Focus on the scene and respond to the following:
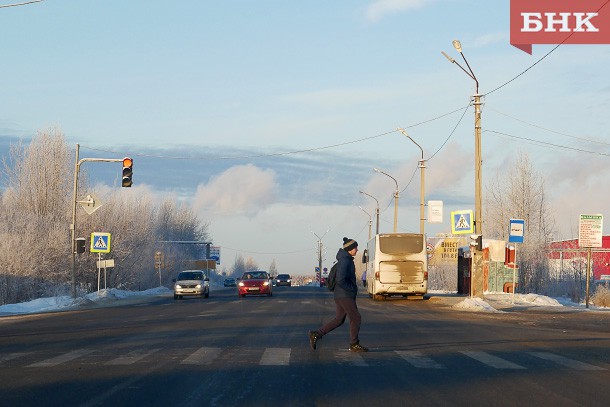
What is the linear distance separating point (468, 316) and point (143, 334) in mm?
13295

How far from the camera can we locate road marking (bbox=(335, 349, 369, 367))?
14219 mm

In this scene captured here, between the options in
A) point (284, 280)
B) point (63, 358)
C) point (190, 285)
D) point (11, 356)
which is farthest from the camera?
point (284, 280)

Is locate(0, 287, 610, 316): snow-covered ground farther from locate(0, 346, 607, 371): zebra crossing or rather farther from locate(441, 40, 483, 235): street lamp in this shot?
locate(0, 346, 607, 371): zebra crossing

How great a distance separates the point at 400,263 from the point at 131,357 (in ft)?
92.4

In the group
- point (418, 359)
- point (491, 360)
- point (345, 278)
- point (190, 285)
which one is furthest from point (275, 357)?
point (190, 285)

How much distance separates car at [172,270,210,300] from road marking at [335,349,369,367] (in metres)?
36.8

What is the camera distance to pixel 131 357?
49.8 feet

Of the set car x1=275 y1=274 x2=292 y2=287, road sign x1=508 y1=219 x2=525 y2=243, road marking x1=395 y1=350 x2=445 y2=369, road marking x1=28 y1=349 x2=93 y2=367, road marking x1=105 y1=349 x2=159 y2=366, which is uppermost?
road sign x1=508 y1=219 x2=525 y2=243

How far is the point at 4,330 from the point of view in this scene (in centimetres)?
2403

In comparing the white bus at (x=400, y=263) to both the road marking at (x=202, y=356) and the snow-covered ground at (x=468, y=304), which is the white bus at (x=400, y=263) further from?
the road marking at (x=202, y=356)

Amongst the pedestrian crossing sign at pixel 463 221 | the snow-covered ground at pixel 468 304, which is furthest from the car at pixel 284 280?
the pedestrian crossing sign at pixel 463 221

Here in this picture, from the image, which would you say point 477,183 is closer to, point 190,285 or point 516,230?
point 516,230

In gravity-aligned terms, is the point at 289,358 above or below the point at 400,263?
below

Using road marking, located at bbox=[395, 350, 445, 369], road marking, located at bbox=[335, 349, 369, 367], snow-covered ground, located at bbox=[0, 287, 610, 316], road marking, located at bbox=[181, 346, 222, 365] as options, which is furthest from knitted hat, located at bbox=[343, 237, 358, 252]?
snow-covered ground, located at bbox=[0, 287, 610, 316]
